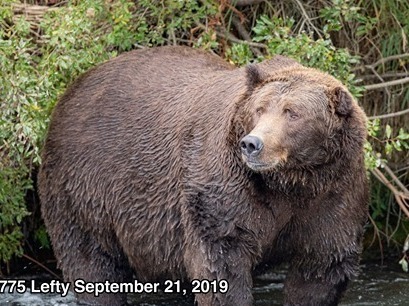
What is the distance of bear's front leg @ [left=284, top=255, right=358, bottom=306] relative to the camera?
Answer: 7305 mm

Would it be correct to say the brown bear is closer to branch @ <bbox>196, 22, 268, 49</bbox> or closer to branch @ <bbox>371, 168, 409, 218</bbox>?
branch @ <bbox>196, 22, 268, 49</bbox>

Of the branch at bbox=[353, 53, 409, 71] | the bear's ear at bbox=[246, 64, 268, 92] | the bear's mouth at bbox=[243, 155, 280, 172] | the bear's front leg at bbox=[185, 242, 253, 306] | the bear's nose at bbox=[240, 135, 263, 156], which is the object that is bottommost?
the bear's front leg at bbox=[185, 242, 253, 306]

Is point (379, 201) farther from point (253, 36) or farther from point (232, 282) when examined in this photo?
point (232, 282)

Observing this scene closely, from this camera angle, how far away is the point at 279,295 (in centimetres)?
912

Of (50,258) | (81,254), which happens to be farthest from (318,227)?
(50,258)

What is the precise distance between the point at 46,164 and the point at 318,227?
2.19m

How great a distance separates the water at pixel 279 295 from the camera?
28.6 ft

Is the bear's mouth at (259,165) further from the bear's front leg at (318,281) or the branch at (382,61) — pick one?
the branch at (382,61)

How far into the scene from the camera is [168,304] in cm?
886

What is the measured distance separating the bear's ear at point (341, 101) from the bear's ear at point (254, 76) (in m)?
0.46

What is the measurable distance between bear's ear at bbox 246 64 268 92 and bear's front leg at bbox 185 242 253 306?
3.25 feet

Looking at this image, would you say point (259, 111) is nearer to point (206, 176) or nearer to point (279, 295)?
point (206, 176)

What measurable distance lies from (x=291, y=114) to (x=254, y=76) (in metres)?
0.44

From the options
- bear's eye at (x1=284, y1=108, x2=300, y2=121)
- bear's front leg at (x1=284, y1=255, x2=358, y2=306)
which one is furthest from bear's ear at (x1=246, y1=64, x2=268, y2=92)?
bear's front leg at (x1=284, y1=255, x2=358, y2=306)
